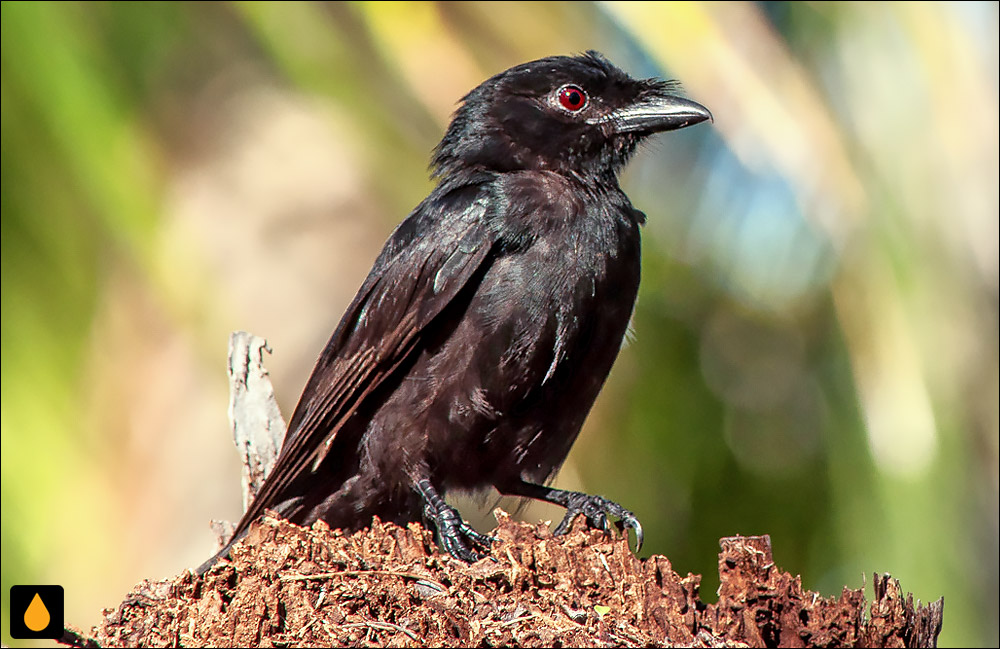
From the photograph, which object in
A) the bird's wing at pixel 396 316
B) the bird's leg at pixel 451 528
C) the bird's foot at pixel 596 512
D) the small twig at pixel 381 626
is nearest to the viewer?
the small twig at pixel 381 626

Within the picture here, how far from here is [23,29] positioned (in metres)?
5.72

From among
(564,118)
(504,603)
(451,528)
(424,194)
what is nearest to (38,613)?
(504,603)

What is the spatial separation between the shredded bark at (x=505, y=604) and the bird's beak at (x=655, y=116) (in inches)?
79.2

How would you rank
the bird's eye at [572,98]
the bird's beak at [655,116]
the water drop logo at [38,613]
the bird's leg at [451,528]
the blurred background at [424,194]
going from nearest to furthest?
the water drop logo at [38,613]
the bird's leg at [451,528]
the bird's beak at [655,116]
the bird's eye at [572,98]
the blurred background at [424,194]

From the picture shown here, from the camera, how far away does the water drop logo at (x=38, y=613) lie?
248 centimetres

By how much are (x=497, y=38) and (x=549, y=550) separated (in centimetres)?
363

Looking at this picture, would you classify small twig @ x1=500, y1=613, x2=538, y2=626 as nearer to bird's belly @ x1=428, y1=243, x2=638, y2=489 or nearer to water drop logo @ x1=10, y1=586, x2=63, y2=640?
water drop logo @ x1=10, y1=586, x2=63, y2=640

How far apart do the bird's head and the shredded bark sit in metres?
1.87


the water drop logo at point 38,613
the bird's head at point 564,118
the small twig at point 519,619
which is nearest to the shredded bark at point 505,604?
the small twig at point 519,619

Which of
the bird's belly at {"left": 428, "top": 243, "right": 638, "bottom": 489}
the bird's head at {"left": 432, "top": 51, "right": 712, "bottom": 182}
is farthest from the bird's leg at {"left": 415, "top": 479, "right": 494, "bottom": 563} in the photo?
the bird's head at {"left": 432, "top": 51, "right": 712, "bottom": 182}

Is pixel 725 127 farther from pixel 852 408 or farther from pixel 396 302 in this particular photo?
pixel 396 302

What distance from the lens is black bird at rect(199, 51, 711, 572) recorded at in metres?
3.92

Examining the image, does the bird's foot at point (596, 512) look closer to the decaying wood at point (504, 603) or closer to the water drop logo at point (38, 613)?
the decaying wood at point (504, 603)

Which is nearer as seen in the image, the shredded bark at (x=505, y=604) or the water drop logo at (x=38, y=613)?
the water drop logo at (x=38, y=613)
